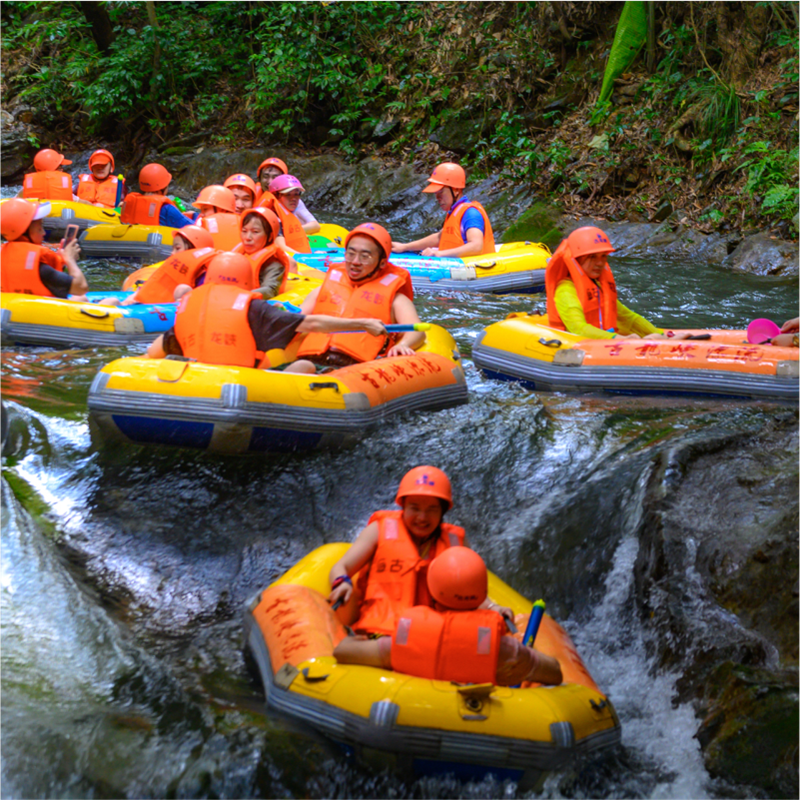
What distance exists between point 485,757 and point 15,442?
3500 mm

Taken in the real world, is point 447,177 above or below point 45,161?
above

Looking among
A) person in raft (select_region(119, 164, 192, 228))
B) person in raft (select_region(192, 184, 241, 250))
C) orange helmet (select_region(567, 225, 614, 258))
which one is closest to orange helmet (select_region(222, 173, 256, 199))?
person in raft (select_region(192, 184, 241, 250))

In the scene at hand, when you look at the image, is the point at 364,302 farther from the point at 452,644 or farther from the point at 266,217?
the point at 452,644

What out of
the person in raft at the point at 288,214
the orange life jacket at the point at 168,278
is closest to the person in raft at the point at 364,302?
the orange life jacket at the point at 168,278

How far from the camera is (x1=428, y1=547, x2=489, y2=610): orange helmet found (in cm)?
307

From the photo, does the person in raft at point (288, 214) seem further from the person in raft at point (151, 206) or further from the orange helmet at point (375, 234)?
the orange helmet at point (375, 234)

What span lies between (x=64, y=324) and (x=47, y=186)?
6.00 m

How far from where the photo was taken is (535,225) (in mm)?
12281

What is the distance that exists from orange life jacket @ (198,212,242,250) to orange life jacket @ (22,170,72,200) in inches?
188

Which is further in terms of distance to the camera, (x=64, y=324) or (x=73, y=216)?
(x=73, y=216)

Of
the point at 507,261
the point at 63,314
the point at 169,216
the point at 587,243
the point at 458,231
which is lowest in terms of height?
the point at 169,216

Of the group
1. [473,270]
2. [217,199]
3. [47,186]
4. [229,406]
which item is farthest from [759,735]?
[47,186]

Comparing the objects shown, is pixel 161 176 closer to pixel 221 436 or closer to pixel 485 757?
pixel 221 436

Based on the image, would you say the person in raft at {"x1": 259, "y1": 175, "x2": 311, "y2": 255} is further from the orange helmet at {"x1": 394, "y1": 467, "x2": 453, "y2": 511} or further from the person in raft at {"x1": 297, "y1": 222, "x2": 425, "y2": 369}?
the orange helmet at {"x1": 394, "y1": 467, "x2": 453, "y2": 511}
